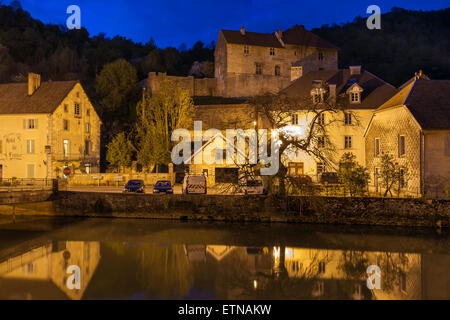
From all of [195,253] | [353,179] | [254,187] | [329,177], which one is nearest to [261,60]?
[329,177]

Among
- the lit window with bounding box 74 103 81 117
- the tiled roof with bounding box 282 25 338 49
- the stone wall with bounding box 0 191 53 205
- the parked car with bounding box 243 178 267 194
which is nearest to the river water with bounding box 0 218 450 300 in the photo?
the stone wall with bounding box 0 191 53 205

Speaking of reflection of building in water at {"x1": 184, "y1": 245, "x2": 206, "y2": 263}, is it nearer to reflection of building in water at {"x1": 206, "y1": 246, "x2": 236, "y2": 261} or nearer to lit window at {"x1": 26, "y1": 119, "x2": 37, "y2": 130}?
reflection of building in water at {"x1": 206, "y1": 246, "x2": 236, "y2": 261}

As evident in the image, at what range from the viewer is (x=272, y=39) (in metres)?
60.8

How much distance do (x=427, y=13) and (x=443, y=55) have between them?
135ft

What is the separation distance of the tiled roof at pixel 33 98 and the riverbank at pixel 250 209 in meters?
13.0

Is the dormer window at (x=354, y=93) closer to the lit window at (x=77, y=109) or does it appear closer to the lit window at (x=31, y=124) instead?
the lit window at (x=77, y=109)

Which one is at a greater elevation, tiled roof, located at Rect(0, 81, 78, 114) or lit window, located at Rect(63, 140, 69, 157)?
tiled roof, located at Rect(0, 81, 78, 114)

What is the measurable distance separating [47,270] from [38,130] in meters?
23.5

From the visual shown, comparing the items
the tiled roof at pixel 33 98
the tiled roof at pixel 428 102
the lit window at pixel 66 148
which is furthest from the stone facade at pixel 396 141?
the tiled roof at pixel 33 98

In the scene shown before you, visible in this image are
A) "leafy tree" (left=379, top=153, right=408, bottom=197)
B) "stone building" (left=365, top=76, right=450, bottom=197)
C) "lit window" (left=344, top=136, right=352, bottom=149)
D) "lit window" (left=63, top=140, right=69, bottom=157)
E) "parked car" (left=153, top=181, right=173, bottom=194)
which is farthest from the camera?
"lit window" (left=63, top=140, right=69, bottom=157)

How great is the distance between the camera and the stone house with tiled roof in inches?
1458

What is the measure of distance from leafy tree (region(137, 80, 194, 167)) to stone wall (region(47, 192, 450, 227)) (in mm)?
12403
